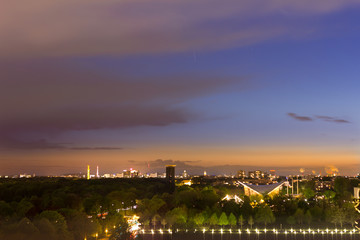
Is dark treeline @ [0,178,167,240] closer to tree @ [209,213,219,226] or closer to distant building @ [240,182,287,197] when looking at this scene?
tree @ [209,213,219,226]

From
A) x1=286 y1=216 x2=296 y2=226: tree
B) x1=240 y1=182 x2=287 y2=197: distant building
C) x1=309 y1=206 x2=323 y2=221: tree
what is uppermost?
x1=240 y1=182 x2=287 y2=197: distant building

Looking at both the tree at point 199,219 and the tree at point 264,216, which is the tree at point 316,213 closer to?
the tree at point 264,216

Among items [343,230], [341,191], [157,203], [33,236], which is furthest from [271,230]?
[341,191]

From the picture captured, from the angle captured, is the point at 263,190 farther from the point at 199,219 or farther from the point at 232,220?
the point at 199,219

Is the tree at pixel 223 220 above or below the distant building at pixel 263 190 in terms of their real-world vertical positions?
below

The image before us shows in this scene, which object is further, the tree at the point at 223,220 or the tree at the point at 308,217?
the tree at the point at 308,217

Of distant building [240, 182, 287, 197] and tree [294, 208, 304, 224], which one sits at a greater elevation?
distant building [240, 182, 287, 197]

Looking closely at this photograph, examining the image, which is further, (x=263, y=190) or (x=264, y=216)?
(x=263, y=190)

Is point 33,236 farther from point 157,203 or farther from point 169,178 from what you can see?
point 169,178

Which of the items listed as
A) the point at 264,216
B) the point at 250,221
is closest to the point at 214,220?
the point at 250,221

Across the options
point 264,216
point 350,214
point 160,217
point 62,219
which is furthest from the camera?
point 160,217

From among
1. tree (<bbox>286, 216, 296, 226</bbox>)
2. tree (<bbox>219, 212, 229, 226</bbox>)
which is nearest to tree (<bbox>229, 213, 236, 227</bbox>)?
tree (<bbox>219, 212, 229, 226</bbox>)

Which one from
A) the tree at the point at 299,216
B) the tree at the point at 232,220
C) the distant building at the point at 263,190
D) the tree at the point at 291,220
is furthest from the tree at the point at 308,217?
the distant building at the point at 263,190
